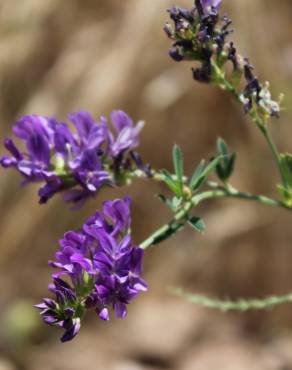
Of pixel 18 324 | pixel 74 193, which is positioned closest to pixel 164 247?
pixel 18 324

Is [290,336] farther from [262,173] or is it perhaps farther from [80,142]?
[80,142]

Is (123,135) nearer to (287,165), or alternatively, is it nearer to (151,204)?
(287,165)

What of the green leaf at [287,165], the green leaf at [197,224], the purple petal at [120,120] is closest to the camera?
the green leaf at [197,224]

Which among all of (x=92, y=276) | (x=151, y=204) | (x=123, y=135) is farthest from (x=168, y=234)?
(x=151, y=204)

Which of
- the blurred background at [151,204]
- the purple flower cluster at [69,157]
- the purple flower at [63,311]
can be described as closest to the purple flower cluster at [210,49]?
the purple flower cluster at [69,157]

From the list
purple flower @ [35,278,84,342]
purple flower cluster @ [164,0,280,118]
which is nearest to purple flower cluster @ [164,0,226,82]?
purple flower cluster @ [164,0,280,118]

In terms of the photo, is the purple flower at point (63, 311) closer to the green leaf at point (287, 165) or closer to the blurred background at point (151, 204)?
the green leaf at point (287, 165)
